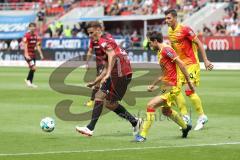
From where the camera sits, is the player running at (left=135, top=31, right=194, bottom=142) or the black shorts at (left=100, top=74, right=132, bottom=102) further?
the black shorts at (left=100, top=74, right=132, bottom=102)

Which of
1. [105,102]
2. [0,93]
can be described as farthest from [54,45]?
[105,102]

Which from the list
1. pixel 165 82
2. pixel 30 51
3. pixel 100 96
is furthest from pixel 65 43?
pixel 165 82

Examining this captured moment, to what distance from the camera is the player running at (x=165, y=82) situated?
13234 mm

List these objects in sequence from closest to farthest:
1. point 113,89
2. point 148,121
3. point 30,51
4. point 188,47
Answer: point 148,121
point 113,89
point 188,47
point 30,51

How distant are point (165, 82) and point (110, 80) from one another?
4.15 ft

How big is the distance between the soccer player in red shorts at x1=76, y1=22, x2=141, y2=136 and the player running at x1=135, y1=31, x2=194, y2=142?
0.86m

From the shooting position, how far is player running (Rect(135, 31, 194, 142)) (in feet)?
43.4

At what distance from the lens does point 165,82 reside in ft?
44.6

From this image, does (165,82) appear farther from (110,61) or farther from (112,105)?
(112,105)

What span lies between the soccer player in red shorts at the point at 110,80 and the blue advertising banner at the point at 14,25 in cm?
4677

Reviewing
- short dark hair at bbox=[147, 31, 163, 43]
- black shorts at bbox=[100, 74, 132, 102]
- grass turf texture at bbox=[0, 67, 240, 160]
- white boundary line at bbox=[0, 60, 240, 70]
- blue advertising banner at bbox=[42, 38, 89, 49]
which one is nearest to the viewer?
grass turf texture at bbox=[0, 67, 240, 160]

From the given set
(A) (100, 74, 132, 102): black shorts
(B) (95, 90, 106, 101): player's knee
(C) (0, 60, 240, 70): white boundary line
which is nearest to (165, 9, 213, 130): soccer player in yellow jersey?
(A) (100, 74, 132, 102): black shorts

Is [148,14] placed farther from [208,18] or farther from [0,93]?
[0,93]

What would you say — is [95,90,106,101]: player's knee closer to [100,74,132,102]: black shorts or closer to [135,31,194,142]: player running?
[100,74,132,102]: black shorts
